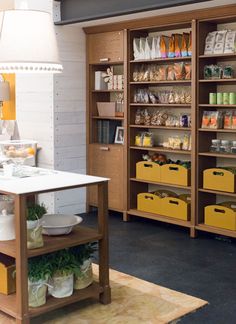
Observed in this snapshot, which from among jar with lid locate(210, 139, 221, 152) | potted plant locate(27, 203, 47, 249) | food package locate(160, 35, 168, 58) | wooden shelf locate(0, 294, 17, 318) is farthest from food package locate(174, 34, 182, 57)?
wooden shelf locate(0, 294, 17, 318)

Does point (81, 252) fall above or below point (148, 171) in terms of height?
below

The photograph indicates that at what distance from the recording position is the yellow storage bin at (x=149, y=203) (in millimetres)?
5887

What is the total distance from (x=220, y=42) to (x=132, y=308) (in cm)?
275

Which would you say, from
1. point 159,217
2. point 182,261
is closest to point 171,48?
point 159,217

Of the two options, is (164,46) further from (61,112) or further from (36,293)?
(36,293)

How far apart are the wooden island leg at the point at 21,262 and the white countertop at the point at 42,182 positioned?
10cm

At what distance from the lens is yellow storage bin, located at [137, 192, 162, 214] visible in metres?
5.89

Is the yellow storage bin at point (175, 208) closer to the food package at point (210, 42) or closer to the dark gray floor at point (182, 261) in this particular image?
the dark gray floor at point (182, 261)

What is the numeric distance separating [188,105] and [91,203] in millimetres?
1815

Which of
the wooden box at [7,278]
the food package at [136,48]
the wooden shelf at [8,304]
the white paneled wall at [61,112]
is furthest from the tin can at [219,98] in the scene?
the wooden shelf at [8,304]

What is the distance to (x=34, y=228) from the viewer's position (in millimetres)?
3410

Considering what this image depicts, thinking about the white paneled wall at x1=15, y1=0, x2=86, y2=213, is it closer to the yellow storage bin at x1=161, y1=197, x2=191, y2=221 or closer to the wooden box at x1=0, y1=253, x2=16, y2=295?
the yellow storage bin at x1=161, y1=197, x2=191, y2=221

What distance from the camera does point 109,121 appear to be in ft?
21.1

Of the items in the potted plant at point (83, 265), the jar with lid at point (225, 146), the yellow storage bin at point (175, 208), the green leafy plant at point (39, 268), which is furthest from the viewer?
the yellow storage bin at point (175, 208)
